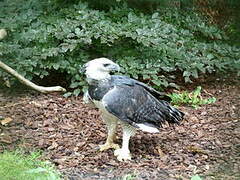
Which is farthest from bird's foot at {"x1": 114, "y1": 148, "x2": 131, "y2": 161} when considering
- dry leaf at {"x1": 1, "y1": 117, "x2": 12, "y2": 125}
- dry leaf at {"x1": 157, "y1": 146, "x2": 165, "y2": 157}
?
dry leaf at {"x1": 1, "y1": 117, "x2": 12, "y2": 125}

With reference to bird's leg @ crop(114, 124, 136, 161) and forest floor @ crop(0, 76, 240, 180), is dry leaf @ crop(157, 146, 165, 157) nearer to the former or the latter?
forest floor @ crop(0, 76, 240, 180)

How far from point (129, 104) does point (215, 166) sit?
3.01ft

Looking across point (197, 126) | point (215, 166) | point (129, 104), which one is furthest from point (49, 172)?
point (197, 126)

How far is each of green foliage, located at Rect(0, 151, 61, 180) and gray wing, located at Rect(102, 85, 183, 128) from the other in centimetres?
72

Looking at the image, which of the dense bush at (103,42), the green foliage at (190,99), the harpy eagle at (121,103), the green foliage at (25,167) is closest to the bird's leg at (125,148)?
the harpy eagle at (121,103)

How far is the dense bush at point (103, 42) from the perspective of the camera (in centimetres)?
593

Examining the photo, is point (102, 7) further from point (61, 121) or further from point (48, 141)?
point (48, 141)

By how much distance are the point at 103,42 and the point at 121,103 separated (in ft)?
5.37

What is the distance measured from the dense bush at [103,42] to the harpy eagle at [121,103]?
4.58 ft

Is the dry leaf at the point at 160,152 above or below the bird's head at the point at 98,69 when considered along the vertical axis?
below

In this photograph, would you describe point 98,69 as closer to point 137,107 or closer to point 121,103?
point 121,103

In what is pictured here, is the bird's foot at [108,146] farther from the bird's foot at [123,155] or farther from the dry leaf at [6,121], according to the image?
the dry leaf at [6,121]

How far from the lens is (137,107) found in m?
4.40

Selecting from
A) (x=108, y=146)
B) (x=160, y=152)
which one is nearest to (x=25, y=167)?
(x=108, y=146)
